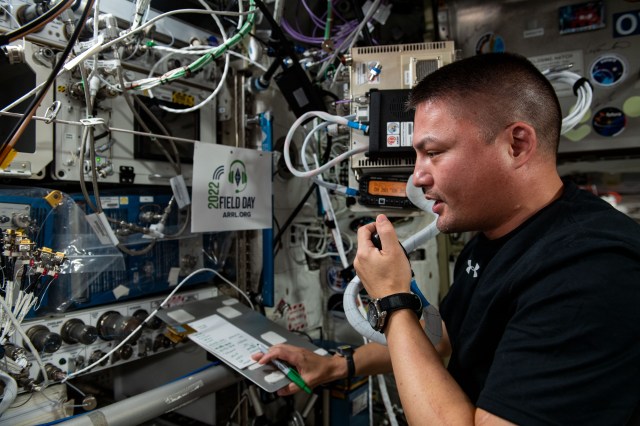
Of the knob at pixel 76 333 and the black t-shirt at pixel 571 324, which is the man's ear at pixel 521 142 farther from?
the knob at pixel 76 333

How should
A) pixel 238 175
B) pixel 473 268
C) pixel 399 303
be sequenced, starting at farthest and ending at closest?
pixel 238 175 → pixel 473 268 → pixel 399 303

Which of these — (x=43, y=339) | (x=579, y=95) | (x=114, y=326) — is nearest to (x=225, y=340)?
(x=114, y=326)

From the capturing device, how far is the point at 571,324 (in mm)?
704

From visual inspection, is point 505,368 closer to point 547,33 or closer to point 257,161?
point 257,161

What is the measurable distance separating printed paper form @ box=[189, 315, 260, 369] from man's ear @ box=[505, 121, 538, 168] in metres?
1.01

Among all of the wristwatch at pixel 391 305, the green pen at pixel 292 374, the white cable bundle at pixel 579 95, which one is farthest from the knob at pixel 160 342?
the white cable bundle at pixel 579 95

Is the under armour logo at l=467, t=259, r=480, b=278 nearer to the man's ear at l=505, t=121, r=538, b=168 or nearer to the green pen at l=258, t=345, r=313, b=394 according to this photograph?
the man's ear at l=505, t=121, r=538, b=168

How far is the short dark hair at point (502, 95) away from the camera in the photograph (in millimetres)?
957

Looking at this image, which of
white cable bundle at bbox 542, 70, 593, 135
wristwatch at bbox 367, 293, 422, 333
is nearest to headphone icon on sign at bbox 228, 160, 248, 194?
wristwatch at bbox 367, 293, 422, 333

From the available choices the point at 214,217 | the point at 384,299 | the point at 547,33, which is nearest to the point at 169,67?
the point at 214,217

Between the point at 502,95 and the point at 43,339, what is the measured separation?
143cm

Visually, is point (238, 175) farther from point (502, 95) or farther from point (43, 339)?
point (502, 95)

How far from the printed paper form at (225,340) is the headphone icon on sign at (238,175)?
1.73 ft

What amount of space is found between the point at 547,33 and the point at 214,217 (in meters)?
1.95
